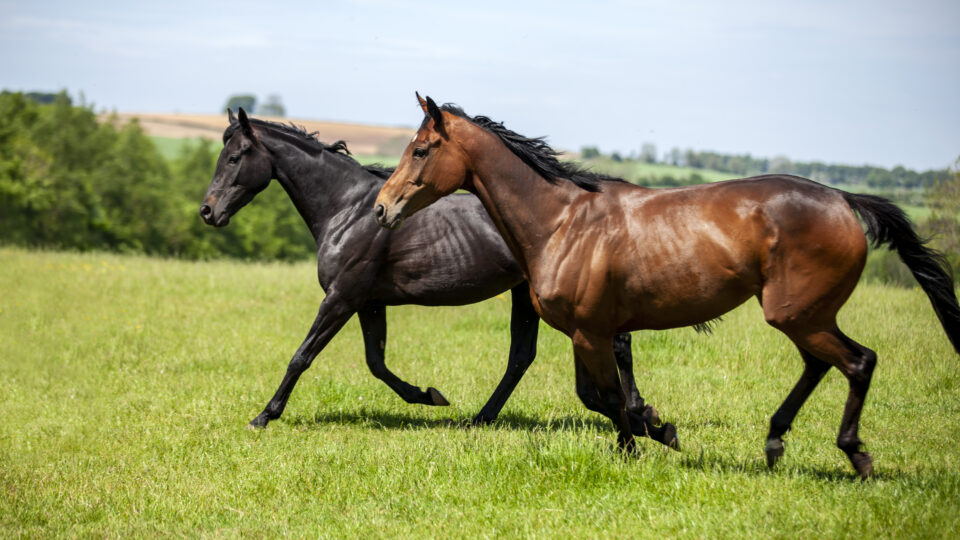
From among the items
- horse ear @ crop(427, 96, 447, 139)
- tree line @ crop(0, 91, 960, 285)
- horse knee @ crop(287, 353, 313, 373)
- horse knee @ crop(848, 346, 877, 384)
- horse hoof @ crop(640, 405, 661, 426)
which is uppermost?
horse ear @ crop(427, 96, 447, 139)

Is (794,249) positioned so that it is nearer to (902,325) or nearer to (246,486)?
(246,486)

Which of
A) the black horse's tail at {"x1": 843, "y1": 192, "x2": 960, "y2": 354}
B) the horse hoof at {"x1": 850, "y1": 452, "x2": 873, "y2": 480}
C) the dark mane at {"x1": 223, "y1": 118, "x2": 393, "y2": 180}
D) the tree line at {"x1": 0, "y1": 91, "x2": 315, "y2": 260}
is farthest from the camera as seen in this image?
the tree line at {"x1": 0, "y1": 91, "x2": 315, "y2": 260}

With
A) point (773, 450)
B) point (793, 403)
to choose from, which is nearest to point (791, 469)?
point (773, 450)

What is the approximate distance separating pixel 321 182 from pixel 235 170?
2.57 ft

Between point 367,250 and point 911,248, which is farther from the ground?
point 911,248

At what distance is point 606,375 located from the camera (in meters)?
5.19

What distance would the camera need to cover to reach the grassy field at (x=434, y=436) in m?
4.48

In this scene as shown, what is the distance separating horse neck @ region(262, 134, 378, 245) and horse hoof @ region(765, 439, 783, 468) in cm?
393

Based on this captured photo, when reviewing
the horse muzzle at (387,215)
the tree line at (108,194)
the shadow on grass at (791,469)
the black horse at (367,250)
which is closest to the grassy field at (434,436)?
the shadow on grass at (791,469)

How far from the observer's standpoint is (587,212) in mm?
5230

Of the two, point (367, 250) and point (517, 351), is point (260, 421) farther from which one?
point (517, 351)

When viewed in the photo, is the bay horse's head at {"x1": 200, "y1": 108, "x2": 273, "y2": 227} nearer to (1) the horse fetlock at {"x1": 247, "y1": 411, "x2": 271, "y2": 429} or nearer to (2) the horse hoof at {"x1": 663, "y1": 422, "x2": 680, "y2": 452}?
(1) the horse fetlock at {"x1": 247, "y1": 411, "x2": 271, "y2": 429}

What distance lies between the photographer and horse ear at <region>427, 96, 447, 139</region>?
203 inches

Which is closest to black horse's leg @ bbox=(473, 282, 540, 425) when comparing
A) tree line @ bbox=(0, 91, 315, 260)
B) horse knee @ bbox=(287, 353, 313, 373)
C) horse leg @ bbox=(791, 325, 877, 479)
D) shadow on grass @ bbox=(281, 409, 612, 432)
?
shadow on grass @ bbox=(281, 409, 612, 432)
